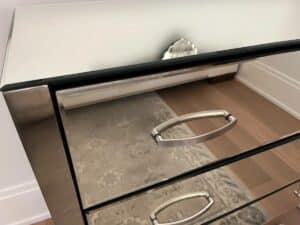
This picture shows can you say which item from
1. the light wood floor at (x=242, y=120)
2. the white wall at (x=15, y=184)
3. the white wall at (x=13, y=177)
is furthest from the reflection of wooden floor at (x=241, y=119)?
the white wall at (x=15, y=184)

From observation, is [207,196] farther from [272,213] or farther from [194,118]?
[272,213]

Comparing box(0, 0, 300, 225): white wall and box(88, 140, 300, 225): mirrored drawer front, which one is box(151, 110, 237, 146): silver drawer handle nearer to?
box(88, 140, 300, 225): mirrored drawer front

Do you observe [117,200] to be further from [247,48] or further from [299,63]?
[299,63]

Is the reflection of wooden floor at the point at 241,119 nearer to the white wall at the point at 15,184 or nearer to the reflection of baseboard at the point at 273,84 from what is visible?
the reflection of baseboard at the point at 273,84

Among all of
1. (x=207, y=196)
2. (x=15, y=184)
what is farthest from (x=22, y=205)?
(x=207, y=196)

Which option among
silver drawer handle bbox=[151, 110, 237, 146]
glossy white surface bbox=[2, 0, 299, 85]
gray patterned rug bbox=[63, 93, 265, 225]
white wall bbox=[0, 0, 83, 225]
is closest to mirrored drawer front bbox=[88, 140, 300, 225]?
gray patterned rug bbox=[63, 93, 265, 225]

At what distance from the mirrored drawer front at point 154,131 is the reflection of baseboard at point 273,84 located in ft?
0.07

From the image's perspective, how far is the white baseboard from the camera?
3.11ft

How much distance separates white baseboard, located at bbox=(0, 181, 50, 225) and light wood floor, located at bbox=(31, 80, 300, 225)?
722 millimetres

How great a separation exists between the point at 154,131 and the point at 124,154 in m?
0.07

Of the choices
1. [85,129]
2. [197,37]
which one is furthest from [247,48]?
[85,129]

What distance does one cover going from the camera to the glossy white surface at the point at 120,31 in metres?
0.44

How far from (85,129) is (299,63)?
0.51 metres

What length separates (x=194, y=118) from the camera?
1.69 ft
